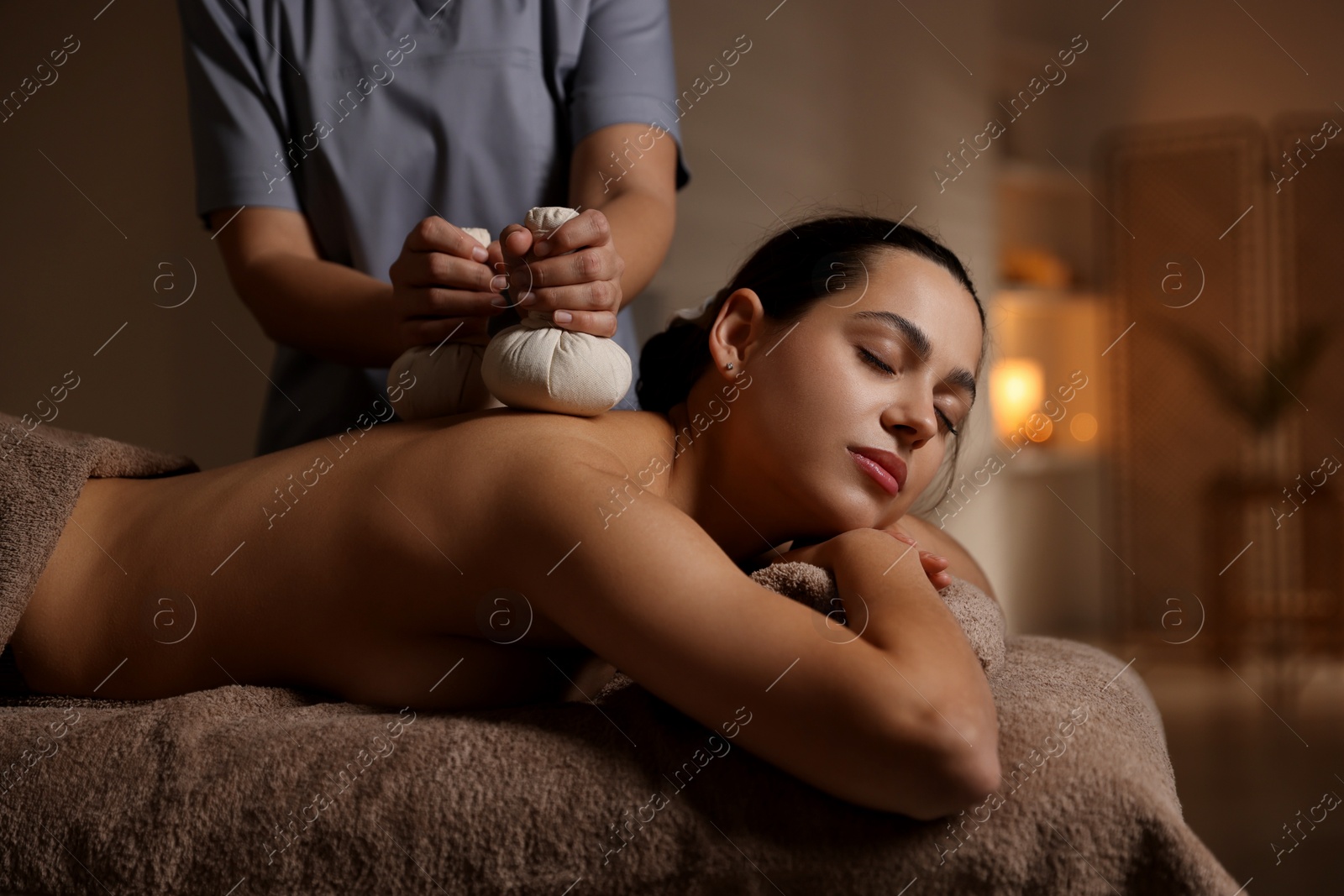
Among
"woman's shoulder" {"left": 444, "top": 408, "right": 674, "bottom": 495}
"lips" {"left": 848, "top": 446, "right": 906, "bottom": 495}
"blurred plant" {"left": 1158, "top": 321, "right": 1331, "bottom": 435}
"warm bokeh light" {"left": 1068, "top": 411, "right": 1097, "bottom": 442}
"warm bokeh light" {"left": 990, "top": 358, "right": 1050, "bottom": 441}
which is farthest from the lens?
"warm bokeh light" {"left": 1068, "top": 411, "right": 1097, "bottom": 442}

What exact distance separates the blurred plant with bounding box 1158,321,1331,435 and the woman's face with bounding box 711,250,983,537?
3465mm

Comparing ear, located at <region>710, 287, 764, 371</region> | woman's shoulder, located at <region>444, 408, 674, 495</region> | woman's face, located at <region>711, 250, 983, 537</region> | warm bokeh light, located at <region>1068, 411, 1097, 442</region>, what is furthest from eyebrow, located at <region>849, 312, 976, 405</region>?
warm bokeh light, located at <region>1068, 411, 1097, 442</region>

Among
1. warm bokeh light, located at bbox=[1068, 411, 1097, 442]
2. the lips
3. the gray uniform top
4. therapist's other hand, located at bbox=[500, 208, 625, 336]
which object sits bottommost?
warm bokeh light, located at bbox=[1068, 411, 1097, 442]

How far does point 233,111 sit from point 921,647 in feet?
3.45

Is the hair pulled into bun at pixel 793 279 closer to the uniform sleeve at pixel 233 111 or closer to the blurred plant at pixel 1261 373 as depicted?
the uniform sleeve at pixel 233 111

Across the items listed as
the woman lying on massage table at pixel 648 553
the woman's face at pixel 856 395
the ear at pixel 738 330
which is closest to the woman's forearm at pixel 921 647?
the woman lying on massage table at pixel 648 553

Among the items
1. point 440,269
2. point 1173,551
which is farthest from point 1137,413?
point 440,269

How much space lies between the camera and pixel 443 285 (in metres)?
0.85

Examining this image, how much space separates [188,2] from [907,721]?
47.0 inches

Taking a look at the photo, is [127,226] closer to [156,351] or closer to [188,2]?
[156,351]

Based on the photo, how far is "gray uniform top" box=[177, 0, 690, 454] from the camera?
1.17 metres

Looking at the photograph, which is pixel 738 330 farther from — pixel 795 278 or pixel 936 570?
pixel 936 570

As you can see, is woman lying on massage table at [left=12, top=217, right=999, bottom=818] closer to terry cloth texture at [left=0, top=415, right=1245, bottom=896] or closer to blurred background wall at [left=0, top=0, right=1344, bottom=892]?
terry cloth texture at [left=0, top=415, right=1245, bottom=896]

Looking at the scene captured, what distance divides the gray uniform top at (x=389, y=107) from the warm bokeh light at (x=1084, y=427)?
12.4 ft
